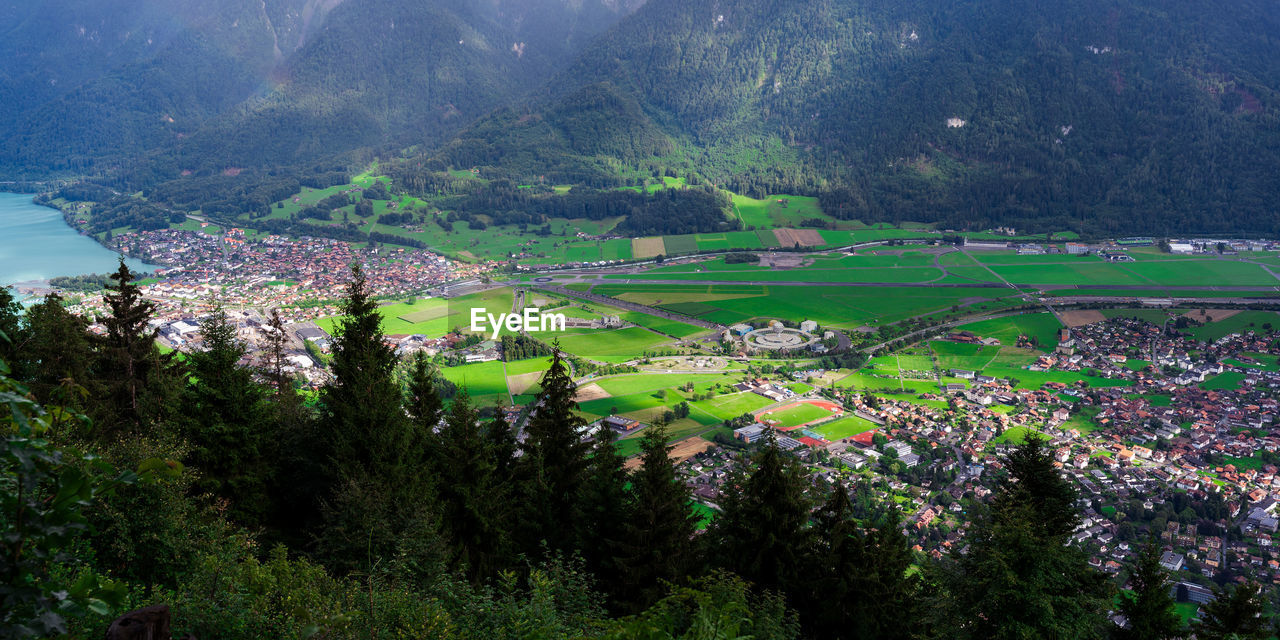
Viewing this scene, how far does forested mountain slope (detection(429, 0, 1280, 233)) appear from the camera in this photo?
10656cm

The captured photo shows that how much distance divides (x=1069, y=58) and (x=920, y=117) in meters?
31.9

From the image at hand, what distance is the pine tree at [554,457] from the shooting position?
16484 mm

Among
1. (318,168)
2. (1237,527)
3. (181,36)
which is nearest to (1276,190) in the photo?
(1237,527)

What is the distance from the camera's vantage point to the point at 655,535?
45.0 feet

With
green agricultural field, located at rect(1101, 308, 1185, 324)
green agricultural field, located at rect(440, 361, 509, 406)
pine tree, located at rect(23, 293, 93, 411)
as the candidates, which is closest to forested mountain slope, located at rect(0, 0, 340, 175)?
green agricultural field, located at rect(440, 361, 509, 406)

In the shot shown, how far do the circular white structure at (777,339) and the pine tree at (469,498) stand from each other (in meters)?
41.6

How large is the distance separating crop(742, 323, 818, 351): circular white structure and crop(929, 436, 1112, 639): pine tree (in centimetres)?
4483

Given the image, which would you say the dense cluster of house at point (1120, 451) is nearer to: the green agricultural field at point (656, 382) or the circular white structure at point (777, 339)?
the green agricultural field at point (656, 382)

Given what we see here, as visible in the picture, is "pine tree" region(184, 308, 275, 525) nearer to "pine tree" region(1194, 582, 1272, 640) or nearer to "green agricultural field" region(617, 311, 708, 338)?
"pine tree" region(1194, 582, 1272, 640)

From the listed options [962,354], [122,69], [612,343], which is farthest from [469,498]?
[122,69]

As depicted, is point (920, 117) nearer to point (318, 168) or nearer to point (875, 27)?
point (875, 27)

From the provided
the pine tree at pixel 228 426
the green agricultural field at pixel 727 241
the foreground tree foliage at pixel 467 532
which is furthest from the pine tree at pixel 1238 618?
the green agricultural field at pixel 727 241

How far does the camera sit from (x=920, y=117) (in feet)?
427

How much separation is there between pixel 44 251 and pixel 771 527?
99.9 m
